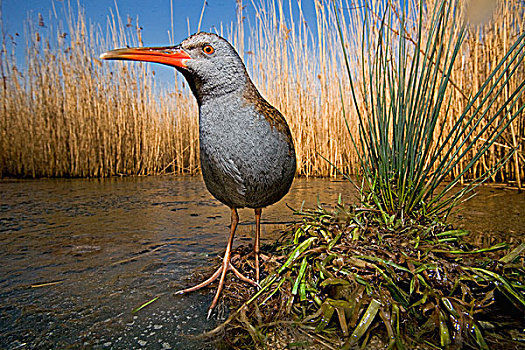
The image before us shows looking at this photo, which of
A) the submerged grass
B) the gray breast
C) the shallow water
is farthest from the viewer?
the gray breast

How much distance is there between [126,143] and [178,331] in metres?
6.62

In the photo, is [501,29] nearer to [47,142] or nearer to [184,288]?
[184,288]

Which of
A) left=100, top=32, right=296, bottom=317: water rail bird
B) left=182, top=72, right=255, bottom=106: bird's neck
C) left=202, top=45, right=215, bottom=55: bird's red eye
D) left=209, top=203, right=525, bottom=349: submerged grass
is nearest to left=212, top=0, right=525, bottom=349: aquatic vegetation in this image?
left=209, top=203, right=525, bottom=349: submerged grass

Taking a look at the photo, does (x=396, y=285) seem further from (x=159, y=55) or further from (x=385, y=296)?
(x=159, y=55)

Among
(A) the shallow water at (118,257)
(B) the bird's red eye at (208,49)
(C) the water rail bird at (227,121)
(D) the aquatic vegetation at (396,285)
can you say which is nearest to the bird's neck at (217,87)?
(C) the water rail bird at (227,121)

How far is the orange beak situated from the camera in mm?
1551

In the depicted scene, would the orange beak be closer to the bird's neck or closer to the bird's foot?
the bird's neck

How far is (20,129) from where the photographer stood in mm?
6961

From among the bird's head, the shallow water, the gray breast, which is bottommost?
the shallow water

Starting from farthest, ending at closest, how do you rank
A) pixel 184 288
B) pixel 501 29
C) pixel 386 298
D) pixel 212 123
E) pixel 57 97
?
pixel 57 97
pixel 501 29
pixel 184 288
pixel 212 123
pixel 386 298

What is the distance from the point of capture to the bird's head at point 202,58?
155 centimetres

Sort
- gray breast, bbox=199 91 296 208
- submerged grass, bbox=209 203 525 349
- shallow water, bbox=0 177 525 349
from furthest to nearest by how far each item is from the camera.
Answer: gray breast, bbox=199 91 296 208, shallow water, bbox=0 177 525 349, submerged grass, bbox=209 203 525 349

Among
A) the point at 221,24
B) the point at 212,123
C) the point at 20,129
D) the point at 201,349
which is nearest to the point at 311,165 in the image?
the point at 221,24

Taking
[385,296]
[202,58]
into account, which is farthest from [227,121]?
[385,296]
